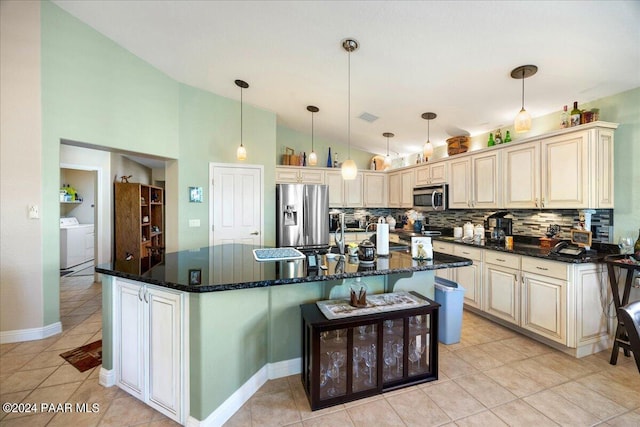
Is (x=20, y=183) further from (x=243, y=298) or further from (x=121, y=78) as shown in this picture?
(x=243, y=298)

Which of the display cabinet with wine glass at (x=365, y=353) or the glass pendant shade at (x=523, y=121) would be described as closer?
the display cabinet with wine glass at (x=365, y=353)

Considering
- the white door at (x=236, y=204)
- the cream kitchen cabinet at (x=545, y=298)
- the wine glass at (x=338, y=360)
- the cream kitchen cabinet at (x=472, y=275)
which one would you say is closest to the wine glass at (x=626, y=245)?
the cream kitchen cabinet at (x=545, y=298)

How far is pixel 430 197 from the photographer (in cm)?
436

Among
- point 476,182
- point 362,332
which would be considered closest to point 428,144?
point 476,182

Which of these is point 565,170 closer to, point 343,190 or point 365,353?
point 365,353

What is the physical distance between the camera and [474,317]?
10.8 feet

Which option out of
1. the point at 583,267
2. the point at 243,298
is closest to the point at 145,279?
the point at 243,298

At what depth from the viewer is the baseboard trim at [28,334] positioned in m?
2.64

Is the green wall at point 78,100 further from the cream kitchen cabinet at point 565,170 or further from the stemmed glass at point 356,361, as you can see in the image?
the cream kitchen cabinet at point 565,170

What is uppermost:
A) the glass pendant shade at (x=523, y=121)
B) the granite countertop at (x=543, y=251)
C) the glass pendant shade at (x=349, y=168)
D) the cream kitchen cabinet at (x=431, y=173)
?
the glass pendant shade at (x=523, y=121)

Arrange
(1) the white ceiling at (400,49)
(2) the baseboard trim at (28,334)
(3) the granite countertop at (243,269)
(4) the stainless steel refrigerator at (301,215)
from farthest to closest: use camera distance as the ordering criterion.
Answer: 1. (4) the stainless steel refrigerator at (301,215)
2. (2) the baseboard trim at (28,334)
3. (1) the white ceiling at (400,49)
4. (3) the granite countertop at (243,269)

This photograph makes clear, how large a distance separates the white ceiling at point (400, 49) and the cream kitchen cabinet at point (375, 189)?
1.70 m

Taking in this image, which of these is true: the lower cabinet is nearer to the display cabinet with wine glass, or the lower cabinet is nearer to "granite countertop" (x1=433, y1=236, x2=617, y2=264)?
the display cabinet with wine glass

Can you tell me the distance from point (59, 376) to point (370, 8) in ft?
11.9
